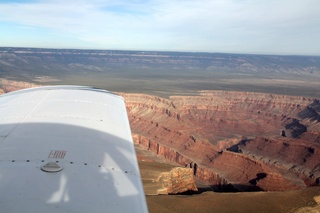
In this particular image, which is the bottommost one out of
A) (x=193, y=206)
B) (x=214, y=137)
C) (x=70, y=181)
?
(x=214, y=137)

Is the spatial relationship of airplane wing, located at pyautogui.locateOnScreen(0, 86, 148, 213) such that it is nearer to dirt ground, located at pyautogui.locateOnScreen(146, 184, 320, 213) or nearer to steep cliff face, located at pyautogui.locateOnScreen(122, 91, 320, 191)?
dirt ground, located at pyautogui.locateOnScreen(146, 184, 320, 213)

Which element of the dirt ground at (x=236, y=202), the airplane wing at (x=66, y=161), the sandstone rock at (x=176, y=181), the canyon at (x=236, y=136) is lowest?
the canyon at (x=236, y=136)

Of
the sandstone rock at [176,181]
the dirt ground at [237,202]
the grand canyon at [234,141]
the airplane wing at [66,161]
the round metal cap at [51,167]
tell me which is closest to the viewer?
the airplane wing at [66,161]

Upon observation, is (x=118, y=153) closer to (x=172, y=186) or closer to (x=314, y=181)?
(x=172, y=186)

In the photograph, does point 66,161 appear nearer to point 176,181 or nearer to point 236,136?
point 176,181

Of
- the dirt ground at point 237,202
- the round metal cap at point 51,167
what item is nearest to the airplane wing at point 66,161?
the round metal cap at point 51,167

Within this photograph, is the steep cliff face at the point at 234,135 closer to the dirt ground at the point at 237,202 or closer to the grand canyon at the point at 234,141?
the grand canyon at the point at 234,141

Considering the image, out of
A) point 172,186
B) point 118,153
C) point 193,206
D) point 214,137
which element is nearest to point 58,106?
point 118,153
